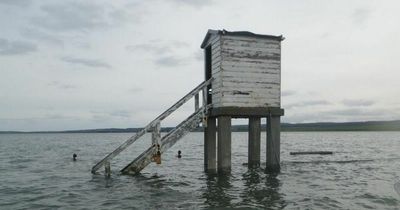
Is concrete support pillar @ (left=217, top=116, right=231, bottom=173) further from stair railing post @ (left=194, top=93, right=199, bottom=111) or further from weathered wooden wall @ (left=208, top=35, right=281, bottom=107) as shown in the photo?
stair railing post @ (left=194, top=93, right=199, bottom=111)

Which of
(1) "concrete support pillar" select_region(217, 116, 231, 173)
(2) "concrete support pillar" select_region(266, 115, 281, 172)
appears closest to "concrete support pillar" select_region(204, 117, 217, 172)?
(1) "concrete support pillar" select_region(217, 116, 231, 173)

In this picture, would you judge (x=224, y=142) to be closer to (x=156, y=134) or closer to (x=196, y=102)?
(x=196, y=102)

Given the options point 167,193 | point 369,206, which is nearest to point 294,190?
point 369,206

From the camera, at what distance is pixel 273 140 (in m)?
21.3

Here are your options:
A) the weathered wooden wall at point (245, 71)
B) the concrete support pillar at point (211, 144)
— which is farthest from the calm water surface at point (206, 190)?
the weathered wooden wall at point (245, 71)

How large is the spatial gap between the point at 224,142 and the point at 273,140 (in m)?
2.64

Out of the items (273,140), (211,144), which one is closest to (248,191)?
(273,140)

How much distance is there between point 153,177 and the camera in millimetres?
23047

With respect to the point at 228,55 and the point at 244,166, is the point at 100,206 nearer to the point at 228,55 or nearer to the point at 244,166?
the point at 228,55

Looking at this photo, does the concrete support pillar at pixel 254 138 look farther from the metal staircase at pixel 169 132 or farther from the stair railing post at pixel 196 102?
the stair railing post at pixel 196 102

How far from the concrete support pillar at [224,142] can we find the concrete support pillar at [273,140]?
2101mm

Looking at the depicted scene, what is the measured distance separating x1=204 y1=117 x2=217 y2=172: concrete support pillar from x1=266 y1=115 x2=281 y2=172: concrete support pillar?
256 cm

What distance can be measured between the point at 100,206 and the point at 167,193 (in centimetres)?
310

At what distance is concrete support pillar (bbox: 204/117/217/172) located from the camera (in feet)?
70.2
